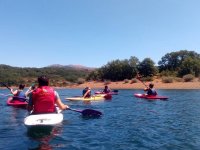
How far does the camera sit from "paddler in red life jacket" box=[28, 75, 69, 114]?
1044 centimetres

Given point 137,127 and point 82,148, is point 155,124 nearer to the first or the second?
point 137,127

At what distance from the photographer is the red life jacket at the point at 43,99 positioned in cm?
1045

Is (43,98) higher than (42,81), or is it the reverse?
(42,81)

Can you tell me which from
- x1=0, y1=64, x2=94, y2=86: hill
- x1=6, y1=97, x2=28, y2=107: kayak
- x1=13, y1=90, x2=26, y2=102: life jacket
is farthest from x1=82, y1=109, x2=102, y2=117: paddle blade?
x1=0, y1=64, x2=94, y2=86: hill

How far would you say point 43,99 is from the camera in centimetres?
1059

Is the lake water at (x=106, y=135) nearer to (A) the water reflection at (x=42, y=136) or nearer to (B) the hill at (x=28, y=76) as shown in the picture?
(A) the water reflection at (x=42, y=136)

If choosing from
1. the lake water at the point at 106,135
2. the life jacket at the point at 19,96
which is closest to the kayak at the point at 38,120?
the lake water at the point at 106,135

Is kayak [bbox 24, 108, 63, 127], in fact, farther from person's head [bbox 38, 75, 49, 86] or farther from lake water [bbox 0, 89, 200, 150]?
person's head [bbox 38, 75, 49, 86]

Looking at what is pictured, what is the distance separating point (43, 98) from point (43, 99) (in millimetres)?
67

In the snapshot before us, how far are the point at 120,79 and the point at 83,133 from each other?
58.6 m

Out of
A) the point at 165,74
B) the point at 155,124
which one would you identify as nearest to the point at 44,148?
the point at 155,124

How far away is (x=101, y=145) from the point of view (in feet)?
30.3

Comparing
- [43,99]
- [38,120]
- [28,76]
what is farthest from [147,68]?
[43,99]

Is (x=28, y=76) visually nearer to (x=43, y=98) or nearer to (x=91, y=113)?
(x=91, y=113)
